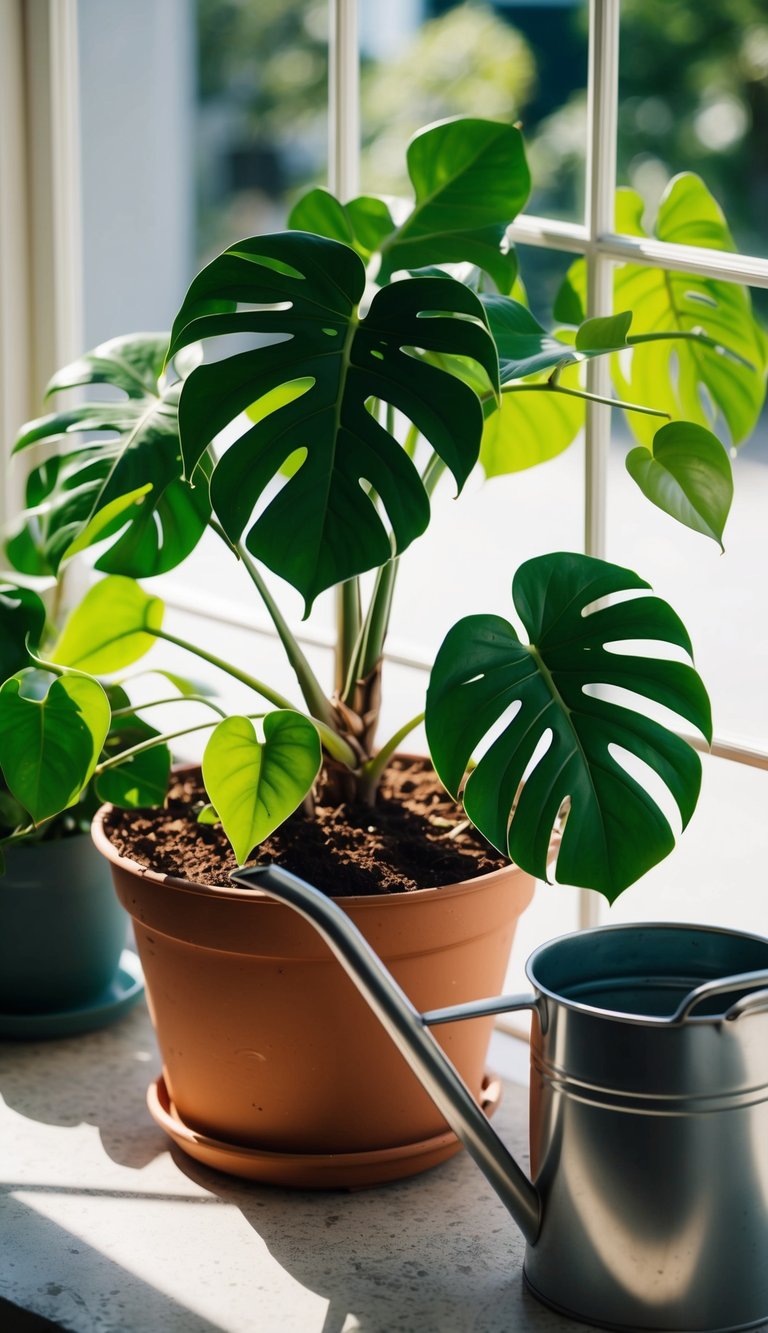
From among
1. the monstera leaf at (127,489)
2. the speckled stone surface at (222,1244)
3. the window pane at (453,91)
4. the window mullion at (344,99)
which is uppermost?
the window pane at (453,91)

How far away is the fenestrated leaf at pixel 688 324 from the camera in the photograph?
1102mm

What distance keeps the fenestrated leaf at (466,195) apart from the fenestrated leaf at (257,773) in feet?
1.21

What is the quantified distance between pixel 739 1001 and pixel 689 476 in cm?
34

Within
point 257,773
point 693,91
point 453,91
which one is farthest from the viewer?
point 693,91

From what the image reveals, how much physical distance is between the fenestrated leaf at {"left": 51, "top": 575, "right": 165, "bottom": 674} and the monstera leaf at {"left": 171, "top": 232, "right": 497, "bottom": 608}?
13.2 inches

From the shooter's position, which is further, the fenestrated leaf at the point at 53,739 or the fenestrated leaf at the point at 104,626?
the fenestrated leaf at the point at 104,626

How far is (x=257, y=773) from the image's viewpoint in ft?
3.09

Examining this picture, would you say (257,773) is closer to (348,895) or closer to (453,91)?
(348,895)

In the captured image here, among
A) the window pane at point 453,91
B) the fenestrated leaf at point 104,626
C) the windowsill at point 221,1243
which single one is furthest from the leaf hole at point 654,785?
the window pane at point 453,91

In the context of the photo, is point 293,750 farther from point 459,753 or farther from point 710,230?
point 710,230

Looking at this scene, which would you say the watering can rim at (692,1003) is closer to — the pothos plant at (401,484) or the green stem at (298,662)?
the pothos plant at (401,484)

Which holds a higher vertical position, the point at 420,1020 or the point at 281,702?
the point at 281,702

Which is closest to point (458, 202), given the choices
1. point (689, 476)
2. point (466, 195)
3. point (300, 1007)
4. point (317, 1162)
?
point (466, 195)

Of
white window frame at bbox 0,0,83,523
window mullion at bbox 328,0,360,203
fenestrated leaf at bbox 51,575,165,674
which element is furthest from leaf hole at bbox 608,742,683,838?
white window frame at bbox 0,0,83,523
